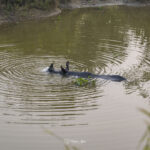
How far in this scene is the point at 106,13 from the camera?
27.0 metres

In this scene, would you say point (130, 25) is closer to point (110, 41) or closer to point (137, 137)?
point (110, 41)

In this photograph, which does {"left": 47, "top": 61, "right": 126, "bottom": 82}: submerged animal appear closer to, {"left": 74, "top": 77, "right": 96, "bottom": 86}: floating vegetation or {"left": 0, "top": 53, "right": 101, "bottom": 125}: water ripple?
{"left": 0, "top": 53, "right": 101, "bottom": 125}: water ripple

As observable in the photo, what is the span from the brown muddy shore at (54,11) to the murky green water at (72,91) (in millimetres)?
3010

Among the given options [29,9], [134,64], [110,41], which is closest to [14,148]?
[134,64]

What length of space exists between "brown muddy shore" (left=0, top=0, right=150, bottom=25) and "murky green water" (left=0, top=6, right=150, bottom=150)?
9.87 feet

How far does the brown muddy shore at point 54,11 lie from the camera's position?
2234cm

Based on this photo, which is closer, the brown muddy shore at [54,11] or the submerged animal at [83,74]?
the submerged animal at [83,74]

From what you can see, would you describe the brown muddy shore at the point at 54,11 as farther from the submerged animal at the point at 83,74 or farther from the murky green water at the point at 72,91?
the submerged animal at the point at 83,74

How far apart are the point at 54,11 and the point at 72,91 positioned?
17.1 meters

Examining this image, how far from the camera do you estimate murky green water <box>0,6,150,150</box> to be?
7086mm

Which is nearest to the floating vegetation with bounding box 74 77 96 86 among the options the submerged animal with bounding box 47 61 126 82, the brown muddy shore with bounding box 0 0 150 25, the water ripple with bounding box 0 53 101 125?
the water ripple with bounding box 0 53 101 125

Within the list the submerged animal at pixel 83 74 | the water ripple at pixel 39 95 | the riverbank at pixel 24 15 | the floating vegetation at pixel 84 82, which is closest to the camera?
the water ripple at pixel 39 95

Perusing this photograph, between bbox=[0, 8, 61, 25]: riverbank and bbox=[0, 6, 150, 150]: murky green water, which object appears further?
bbox=[0, 8, 61, 25]: riverbank

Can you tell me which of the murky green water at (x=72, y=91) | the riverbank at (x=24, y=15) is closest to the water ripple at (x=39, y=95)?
the murky green water at (x=72, y=91)
